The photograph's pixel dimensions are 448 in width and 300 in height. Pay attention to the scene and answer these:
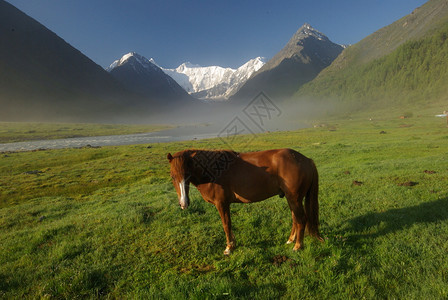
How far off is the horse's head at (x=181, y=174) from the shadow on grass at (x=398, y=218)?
523cm

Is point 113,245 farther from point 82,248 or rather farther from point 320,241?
point 320,241

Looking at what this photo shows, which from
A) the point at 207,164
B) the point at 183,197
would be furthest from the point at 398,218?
the point at 183,197

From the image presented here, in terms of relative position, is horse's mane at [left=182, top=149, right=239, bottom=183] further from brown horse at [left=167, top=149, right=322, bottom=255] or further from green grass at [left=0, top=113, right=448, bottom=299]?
green grass at [left=0, top=113, right=448, bottom=299]

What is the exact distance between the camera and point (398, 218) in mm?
6695

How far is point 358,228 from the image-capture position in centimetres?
650

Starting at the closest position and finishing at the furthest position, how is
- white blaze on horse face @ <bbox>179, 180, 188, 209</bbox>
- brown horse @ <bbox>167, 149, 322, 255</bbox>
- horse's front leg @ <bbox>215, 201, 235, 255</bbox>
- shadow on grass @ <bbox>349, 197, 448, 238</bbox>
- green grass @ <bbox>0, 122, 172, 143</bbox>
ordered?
1. white blaze on horse face @ <bbox>179, 180, 188, 209</bbox>
2. brown horse @ <bbox>167, 149, 322, 255</bbox>
3. horse's front leg @ <bbox>215, 201, 235, 255</bbox>
4. shadow on grass @ <bbox>349, 197, 448, 238</bbox>
5. green grass @ <bbox>0, 122, 172, 143</bbox>

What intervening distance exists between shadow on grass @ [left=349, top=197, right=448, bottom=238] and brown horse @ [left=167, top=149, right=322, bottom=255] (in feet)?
6.23

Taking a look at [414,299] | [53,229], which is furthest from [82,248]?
[414,299]

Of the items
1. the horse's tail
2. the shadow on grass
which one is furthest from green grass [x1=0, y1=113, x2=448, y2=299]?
the horse's tail

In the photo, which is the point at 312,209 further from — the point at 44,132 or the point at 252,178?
the point at 44,132

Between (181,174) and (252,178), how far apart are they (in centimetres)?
189

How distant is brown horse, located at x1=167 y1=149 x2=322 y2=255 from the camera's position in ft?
17.9

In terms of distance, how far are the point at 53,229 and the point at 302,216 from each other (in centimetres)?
891

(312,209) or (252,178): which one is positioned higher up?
(252,178)
